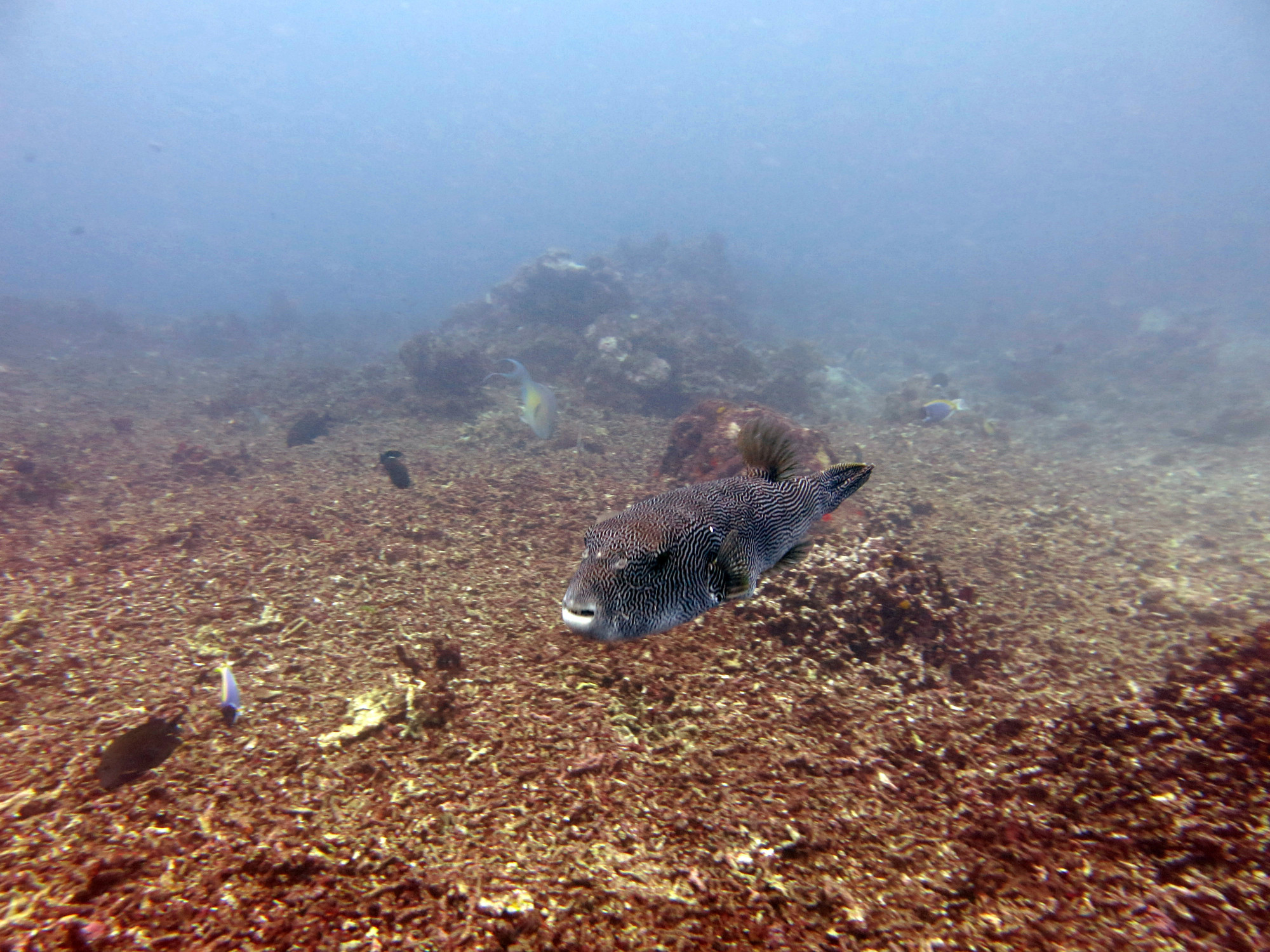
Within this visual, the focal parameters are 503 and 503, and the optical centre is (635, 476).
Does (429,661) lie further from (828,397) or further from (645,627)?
(828,397)

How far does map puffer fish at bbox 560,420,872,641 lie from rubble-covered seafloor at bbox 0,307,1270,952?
5.77ft

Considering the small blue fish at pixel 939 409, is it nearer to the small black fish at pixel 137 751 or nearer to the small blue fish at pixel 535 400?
the small blue fish at pixel 535 400

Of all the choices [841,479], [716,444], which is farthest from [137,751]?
[716,444]

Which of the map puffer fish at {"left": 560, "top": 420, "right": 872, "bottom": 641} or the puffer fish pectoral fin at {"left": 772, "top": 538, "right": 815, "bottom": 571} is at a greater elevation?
the map puffer fish at {"left": 560, "top": 420, "right": 872, "bottom": 641}

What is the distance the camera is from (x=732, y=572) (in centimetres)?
281

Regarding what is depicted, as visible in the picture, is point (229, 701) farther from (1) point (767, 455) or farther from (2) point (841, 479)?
(2) point (841, 479)

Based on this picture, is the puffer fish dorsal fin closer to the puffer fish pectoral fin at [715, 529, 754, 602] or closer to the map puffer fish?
the map puffer fish

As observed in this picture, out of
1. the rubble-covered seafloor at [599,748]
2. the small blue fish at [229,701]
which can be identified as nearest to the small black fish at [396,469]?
the rubble-covered seafloor at [599,748]

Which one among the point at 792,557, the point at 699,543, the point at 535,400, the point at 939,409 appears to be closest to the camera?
the point at 699,543

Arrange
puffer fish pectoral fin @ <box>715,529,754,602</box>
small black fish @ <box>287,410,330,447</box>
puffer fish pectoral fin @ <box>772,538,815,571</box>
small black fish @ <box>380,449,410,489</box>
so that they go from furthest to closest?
small black fish @ <box>287,410,330,447</box>
small black fish @ <box>380,449,410,489</box>
puffer fish pectoral fin @ <box>772,538,815,571</box>
puffer fish pectoral fin @ <box>715,529,754,602</box>

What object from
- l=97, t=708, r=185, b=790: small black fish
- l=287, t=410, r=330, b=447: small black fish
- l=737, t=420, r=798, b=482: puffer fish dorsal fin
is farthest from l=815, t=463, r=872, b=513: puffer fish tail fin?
l=287, t=410, r=330, b=447: small black fish

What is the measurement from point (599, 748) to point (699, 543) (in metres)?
2.39

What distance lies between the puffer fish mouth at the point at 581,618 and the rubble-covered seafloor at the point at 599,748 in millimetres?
1751

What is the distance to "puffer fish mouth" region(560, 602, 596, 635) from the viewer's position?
2.21 meters
